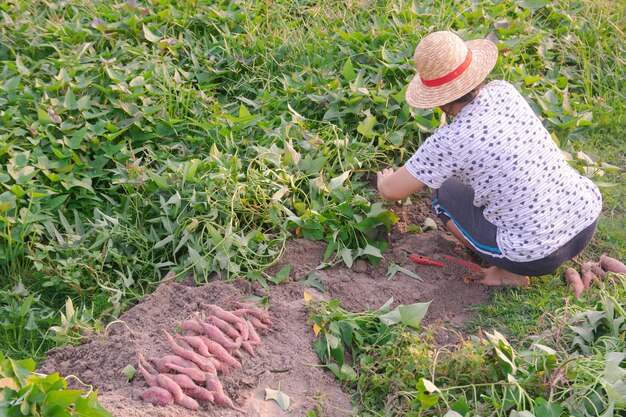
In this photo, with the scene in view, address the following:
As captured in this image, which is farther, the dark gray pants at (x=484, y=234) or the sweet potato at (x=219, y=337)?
the dark gray pants at (x=484, y=234)

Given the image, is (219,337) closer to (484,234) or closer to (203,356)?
(203,356)

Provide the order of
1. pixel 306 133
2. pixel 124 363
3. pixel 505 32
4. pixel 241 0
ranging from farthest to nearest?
pixel 241 0
pixel 505 32
pixel 306 133
pixel 124 363

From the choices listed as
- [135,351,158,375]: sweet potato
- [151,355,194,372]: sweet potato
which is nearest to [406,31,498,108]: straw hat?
[151,355,194,372]: sweet potato

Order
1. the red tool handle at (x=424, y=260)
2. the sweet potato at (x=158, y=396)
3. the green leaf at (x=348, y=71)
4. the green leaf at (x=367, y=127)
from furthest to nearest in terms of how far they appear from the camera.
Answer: the green leaf at (x=348, y=71) < the green leaf at (x=367, y=127) < the red tool handle at (x=424, y=260) < the sweet potato at (x=158, y=396)

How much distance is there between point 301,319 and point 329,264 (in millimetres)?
424

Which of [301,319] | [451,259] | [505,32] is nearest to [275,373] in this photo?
[301,319]

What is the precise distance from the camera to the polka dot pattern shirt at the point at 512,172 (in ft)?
10.2

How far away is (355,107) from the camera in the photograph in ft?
13.8

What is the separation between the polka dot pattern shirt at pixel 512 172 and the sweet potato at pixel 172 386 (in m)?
1.29

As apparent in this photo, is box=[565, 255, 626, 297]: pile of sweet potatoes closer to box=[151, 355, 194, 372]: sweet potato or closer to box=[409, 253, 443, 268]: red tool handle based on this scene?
box=[409, 253, 443, 268]: red tool handle

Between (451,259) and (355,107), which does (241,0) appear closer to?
(355,107)

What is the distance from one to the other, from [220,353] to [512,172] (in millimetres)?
1359

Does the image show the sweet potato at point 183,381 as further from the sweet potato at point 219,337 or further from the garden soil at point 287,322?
the sweet potato at point 219,337

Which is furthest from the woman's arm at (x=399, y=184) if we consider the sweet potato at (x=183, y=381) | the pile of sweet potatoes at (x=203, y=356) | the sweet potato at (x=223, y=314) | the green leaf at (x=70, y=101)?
the green leaf at (x=70, y=101)
